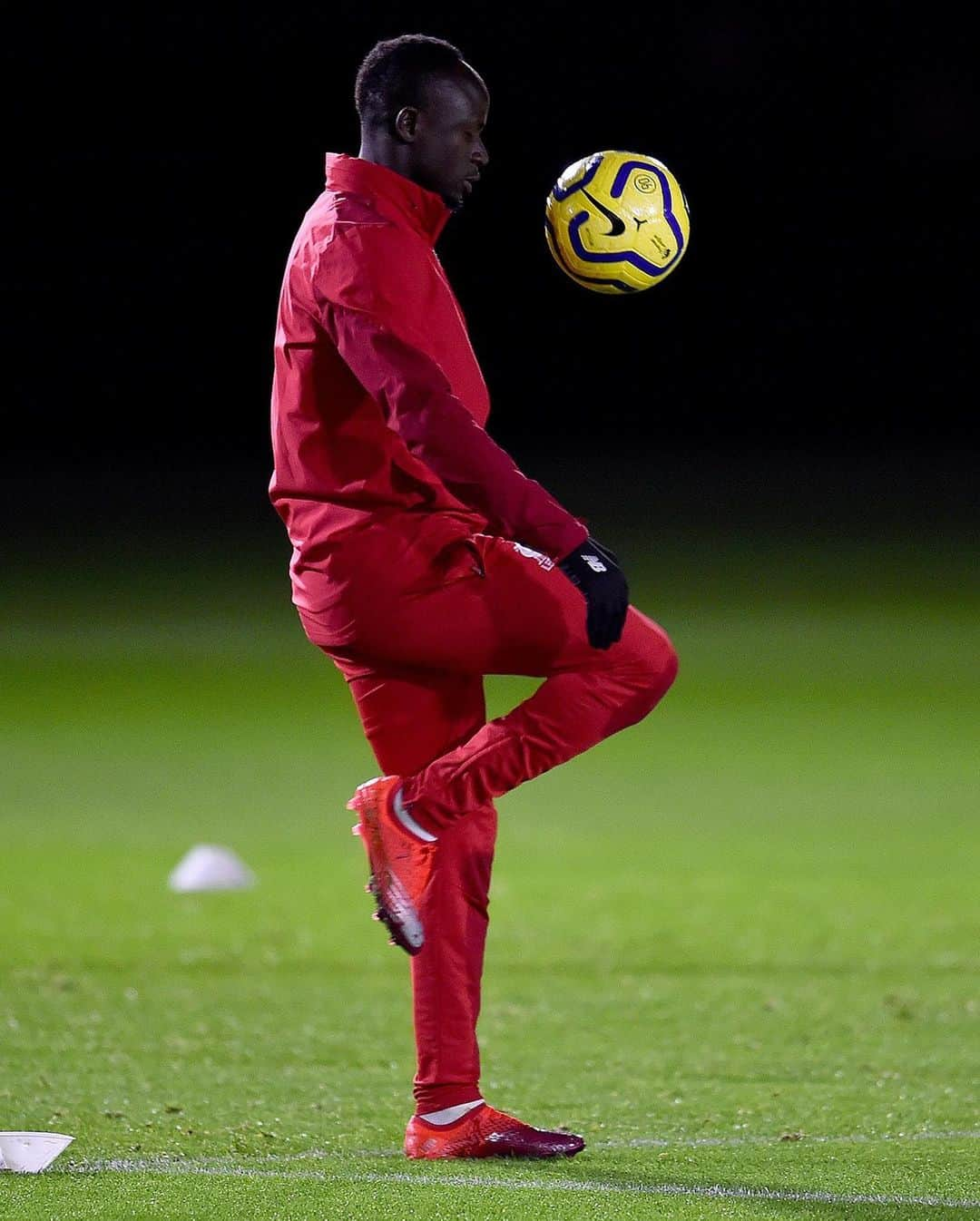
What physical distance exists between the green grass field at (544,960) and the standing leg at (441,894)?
0.22m

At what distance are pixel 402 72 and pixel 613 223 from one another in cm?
61

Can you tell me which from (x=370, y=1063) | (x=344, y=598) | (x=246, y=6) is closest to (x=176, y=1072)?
(x=370, y=1063)

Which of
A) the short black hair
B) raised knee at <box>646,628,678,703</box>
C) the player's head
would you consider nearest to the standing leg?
raised knee at <box>646,628,678,703</box>

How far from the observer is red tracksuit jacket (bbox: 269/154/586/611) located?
11.6 feet

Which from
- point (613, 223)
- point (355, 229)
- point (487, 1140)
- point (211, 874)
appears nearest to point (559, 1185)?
point (487, 1140)

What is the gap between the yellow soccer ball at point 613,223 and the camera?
420 cm

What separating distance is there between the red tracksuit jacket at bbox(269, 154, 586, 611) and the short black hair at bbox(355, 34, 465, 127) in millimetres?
127

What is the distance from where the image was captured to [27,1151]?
3.84 m

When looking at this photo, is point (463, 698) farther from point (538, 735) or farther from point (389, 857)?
point (389, 857)

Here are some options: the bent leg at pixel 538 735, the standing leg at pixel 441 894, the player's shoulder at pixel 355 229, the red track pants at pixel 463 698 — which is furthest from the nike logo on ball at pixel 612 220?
the standing leg at pixel 441 894

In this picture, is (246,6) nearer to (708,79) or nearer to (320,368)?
(708,79)

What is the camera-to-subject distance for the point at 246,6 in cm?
2514

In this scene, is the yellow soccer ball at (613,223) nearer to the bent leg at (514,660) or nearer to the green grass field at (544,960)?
the bent leg at (514,660)

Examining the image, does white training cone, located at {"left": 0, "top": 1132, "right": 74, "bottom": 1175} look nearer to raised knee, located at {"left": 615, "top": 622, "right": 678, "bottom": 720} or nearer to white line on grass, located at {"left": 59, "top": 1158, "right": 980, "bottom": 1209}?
white line on grass, located at {"left": 59, "top": 1158, "right": 980, "bottom": 1209}
